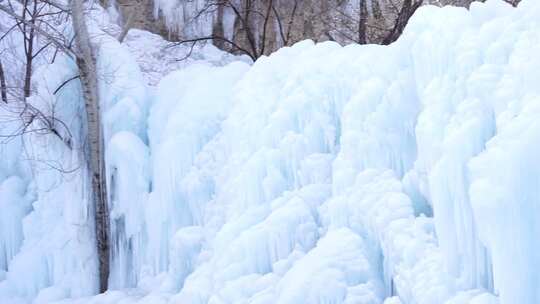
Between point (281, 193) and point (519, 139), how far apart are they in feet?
9.55

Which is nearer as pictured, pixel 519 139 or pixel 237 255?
pixel 519 139

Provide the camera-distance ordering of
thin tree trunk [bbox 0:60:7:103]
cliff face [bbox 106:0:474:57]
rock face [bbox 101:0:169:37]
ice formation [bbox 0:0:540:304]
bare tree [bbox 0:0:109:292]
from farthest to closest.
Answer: rock face [bbox 101:0:169:37] < cliff face [bbox 106:0:474:57] < thin tree trunk [bbox 0:60:7:103] < bare tree [bbox 0:0:109:292] < ice formation [bbox 0:0:540:304]

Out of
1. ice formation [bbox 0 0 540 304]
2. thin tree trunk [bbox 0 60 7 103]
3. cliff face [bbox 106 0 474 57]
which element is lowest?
ice formation [bbox 0 0 540 304]

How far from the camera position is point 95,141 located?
7535 millimetres

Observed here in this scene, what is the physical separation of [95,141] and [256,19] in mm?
5607

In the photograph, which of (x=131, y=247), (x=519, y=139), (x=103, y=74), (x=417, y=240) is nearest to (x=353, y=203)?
(x=417, y=240)

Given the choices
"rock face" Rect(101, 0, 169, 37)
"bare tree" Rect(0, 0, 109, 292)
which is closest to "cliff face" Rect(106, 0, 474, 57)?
"rock face" Rect(101, 0, 169, 37)

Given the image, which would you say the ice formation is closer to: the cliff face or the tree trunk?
the tree trunk

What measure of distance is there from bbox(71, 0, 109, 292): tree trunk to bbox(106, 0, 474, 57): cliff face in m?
4.21

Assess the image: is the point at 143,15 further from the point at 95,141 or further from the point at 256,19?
the point at 95,141

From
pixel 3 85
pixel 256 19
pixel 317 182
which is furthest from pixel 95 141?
pixel 256 19

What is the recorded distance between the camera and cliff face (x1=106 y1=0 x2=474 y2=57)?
11484 millimetres

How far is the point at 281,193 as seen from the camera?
5793 mm

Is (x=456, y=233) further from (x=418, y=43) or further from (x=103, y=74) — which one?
(x=103, y=74)
